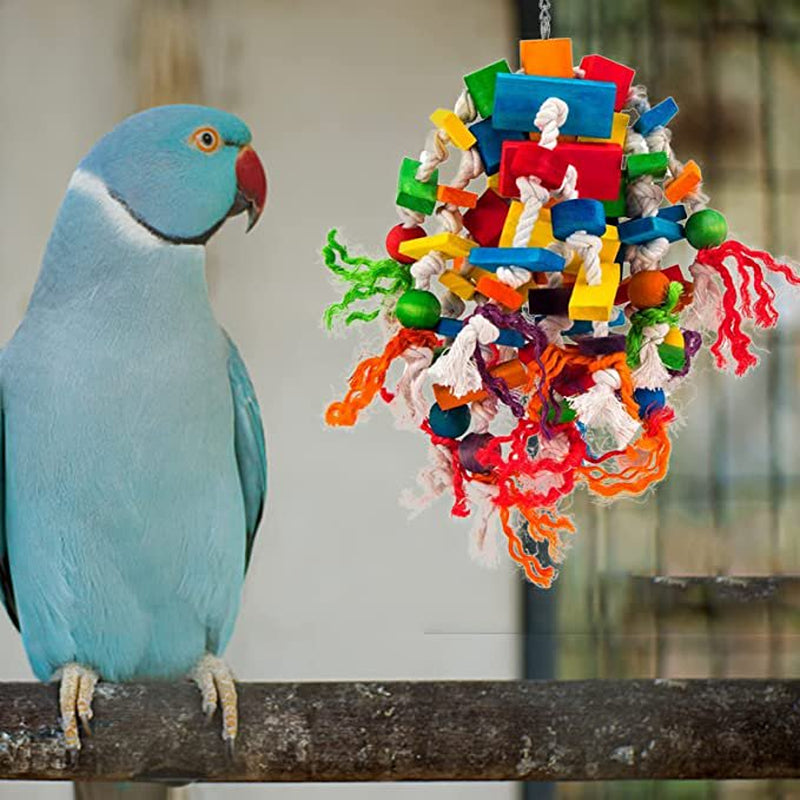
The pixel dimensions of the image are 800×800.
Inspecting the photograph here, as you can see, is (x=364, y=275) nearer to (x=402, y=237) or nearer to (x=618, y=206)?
(x=402, y=237)

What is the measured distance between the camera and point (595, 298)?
76 centimetres

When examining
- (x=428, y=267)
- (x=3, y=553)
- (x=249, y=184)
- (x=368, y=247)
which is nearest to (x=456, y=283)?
(x=428, y=267)

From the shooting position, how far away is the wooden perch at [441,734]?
1.00 metres

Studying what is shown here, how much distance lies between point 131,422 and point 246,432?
0.15m

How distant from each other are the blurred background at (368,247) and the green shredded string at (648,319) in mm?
1204

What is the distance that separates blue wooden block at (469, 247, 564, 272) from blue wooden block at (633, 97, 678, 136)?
0.11 metres

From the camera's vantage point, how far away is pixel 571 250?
0.79 meters

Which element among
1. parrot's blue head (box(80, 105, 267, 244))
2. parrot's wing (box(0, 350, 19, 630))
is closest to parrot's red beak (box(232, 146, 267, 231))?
parrot's blue head (box(80, 105, 267, 244))

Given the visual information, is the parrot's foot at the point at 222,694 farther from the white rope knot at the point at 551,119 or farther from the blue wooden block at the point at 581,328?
the white rope knot at the point at 551,119

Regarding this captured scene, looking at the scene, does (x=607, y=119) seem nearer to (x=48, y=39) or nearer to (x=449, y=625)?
(x=449, y=625)

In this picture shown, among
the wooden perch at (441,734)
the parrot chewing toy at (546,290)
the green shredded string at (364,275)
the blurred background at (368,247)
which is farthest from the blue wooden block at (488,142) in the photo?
the blurred background at (368,247)

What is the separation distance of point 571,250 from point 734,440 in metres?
1.34

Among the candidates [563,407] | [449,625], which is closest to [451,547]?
[449,625]

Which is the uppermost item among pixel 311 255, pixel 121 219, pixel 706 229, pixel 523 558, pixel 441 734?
pixel 311 255
